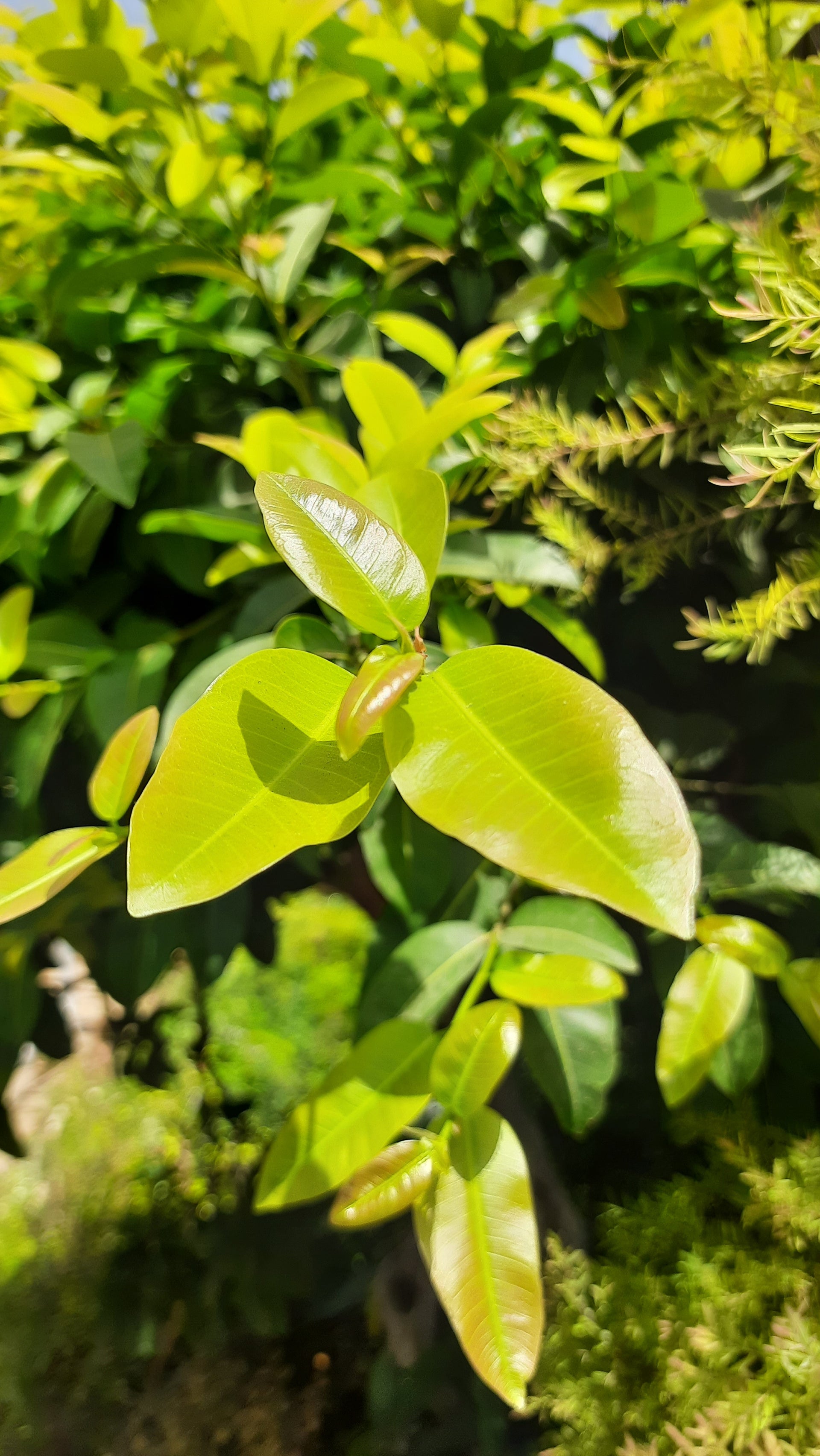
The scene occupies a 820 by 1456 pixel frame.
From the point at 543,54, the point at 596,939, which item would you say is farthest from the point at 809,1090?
the point at 543,54

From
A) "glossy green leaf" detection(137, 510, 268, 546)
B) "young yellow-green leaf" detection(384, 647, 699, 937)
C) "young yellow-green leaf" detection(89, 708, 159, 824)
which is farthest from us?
"glossy green leaf" detection(137, 510, 268, 546)

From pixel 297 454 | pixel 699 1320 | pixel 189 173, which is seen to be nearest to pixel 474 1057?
pixel 297 454

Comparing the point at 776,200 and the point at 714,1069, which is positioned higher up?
the point at 776,200

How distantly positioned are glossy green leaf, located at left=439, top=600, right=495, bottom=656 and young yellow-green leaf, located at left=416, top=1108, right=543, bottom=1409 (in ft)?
0.73

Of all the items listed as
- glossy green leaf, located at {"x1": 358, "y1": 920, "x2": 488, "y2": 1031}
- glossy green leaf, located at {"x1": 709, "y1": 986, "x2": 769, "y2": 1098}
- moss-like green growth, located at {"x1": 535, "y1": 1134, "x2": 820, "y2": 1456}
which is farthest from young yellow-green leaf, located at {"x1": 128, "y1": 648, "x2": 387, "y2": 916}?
moss-like green growth, located at {"x1": 535, "y1": 1134, "x2": 820, "y2": 1456}

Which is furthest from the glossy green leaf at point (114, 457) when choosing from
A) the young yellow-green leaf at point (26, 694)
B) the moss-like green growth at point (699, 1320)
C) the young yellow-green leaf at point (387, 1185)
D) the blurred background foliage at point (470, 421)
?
the moss-like green growth at point (699, 1320)

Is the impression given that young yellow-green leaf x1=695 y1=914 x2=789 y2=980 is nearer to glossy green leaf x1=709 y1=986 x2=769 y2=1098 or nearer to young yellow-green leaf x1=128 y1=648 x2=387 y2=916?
glossy green leaf x1=709 y1=986 x2=769 y2=1098

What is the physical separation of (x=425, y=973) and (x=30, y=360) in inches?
16.8

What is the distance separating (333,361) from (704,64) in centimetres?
22

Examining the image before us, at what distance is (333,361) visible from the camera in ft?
1.48

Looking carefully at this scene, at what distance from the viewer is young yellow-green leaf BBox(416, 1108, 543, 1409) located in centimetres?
27

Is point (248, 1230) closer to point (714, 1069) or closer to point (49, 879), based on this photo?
point (714, 1069)

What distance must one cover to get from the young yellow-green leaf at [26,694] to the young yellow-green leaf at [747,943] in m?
0.39

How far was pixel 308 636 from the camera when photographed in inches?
13.8
